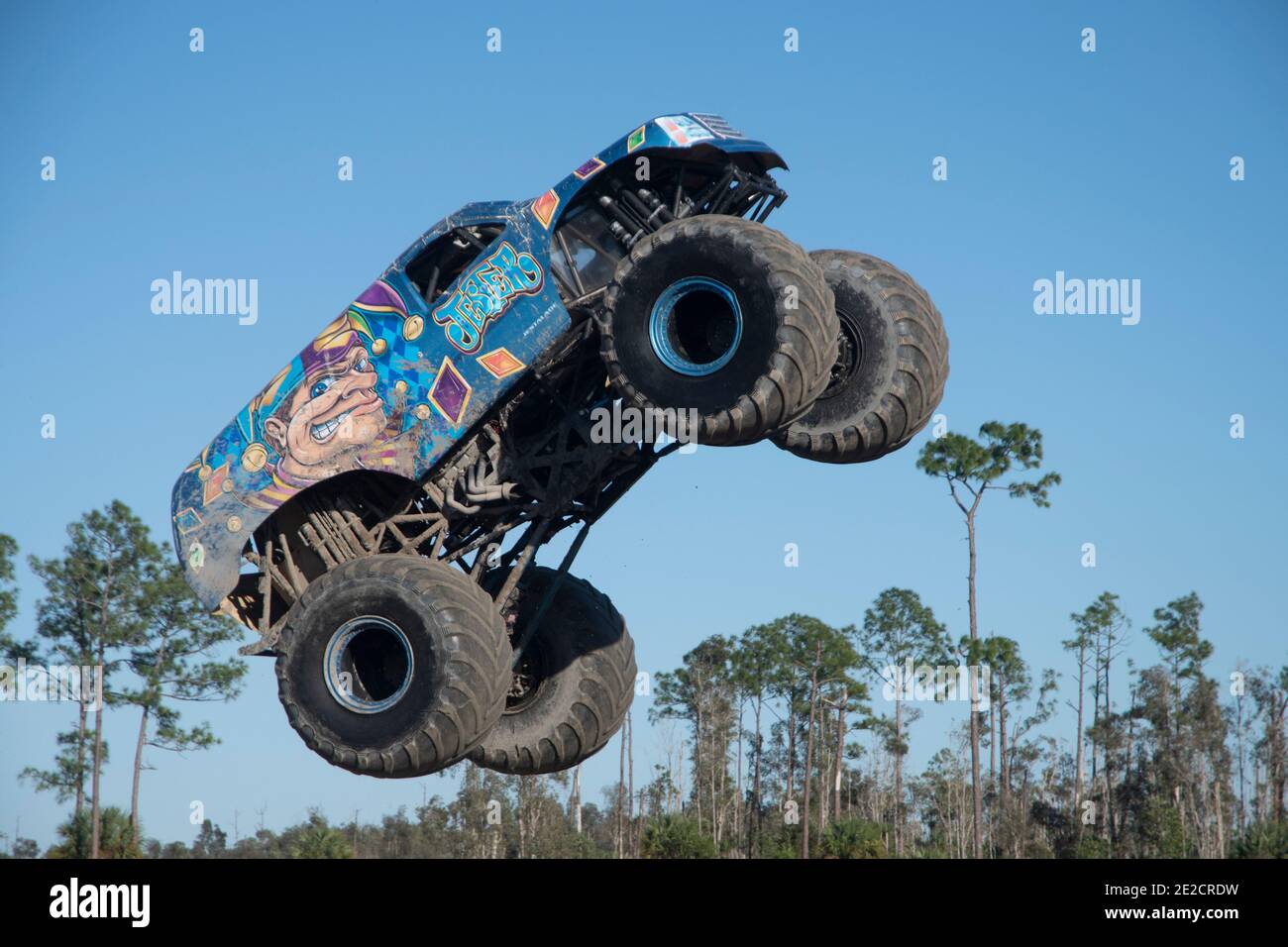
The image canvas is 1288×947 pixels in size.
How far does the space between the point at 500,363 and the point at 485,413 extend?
49 cm

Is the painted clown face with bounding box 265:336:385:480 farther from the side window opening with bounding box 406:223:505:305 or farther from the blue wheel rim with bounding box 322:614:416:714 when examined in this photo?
the blue wheel rim with bounding box 322:614:416:714

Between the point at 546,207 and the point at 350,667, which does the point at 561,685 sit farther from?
the point at 546,207

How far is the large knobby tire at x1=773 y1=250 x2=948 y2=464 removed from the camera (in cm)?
1259

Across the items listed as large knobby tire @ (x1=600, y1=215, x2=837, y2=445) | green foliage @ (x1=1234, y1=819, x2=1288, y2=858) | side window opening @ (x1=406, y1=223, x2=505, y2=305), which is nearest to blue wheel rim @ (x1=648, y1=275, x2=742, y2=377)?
large knobby tire @ (x1=600, y1=215, x2=837, y2=445)

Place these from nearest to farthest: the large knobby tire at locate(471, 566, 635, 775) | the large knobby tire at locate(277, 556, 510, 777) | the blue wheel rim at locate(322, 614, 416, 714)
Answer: the large knobby tire at locate(277, 556, 510, 777)
the blue wheel rim at locate(322, 614, 416, 714)
the large knobby tire at locate(471, 566, 635, 775)

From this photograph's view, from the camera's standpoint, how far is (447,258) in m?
13.3

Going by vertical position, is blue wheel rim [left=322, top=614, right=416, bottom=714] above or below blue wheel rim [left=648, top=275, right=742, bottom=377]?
below

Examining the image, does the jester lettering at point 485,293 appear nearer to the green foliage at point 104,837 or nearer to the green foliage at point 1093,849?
the green foliage at point 104,837

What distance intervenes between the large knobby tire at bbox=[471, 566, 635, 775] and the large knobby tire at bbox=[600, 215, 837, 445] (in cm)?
381

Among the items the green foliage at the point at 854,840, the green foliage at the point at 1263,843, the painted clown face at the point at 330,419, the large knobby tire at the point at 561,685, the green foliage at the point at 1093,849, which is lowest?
the green foliage at the point at 1093,849

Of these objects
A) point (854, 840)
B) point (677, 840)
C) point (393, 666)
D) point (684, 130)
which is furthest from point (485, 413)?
point (854, 840)

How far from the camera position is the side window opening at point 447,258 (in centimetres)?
1310

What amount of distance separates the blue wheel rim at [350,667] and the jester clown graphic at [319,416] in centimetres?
134

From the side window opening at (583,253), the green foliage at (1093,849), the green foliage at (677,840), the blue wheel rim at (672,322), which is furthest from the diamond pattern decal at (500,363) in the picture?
the green foliage at (1093,849)
